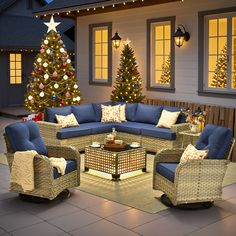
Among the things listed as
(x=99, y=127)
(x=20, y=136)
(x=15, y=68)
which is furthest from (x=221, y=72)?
(x=15, y=68)

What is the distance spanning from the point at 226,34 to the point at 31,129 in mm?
4943

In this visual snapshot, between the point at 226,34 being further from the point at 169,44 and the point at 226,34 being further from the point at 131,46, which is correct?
the point at 131,46

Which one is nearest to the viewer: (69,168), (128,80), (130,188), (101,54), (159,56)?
(69,168)

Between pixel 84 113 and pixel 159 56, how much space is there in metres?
2.45

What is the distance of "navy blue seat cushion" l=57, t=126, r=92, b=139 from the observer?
9.13 m

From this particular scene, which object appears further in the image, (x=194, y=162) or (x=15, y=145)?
(x=15, y=145)

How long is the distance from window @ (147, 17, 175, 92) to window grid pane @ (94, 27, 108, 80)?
5.72ft

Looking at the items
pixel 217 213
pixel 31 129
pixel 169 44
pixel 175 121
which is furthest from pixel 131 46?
pixel 217 213

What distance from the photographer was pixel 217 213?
580 centimetres

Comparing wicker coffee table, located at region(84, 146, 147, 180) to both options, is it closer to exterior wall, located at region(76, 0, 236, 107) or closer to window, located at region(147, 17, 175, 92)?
exterior wall, located at region(76, 0, 236, 107)

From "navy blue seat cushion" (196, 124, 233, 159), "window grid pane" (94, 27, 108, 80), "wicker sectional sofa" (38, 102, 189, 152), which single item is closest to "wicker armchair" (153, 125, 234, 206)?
"navy blue seat cushion" (196, 124, 233, 159)

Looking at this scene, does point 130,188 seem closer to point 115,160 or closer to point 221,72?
point 115,160

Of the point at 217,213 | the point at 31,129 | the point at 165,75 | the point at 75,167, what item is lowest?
the point at 217,213

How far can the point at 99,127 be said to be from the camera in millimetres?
9766
